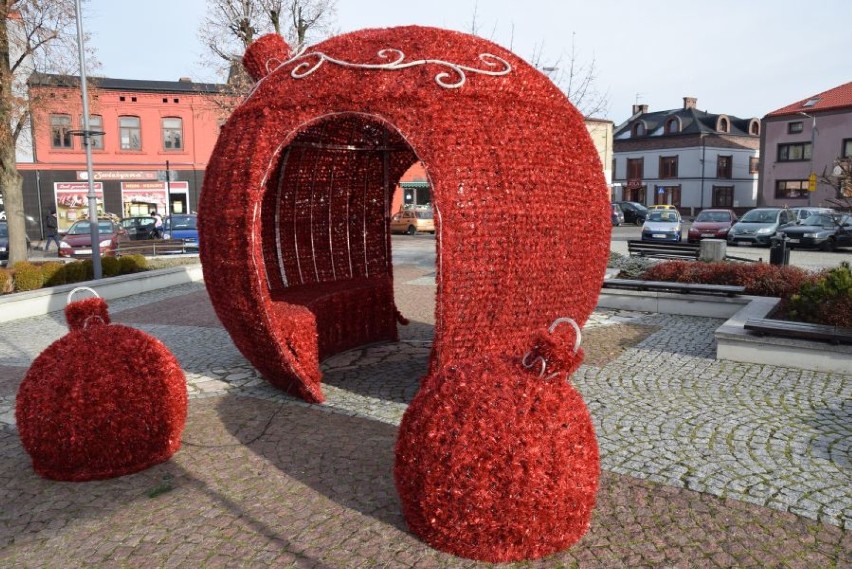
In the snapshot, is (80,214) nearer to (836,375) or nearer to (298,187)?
(298,187)

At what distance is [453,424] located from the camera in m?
3.77

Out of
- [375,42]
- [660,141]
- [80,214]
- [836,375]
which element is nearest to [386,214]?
[375,42]

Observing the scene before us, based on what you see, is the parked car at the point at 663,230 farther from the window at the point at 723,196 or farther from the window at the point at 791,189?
the window at the point at 723,196

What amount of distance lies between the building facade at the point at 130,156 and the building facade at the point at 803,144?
118 ft

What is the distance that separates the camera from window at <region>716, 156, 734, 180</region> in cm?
5481

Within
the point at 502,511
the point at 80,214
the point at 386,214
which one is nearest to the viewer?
the point at 502,511

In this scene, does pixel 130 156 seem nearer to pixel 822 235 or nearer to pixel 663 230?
pixel 663 230

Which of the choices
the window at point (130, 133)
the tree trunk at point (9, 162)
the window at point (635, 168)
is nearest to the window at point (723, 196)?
the window at point (635, 168)

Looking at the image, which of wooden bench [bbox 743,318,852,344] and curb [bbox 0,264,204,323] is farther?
curb [bbox 0,264,204,323]

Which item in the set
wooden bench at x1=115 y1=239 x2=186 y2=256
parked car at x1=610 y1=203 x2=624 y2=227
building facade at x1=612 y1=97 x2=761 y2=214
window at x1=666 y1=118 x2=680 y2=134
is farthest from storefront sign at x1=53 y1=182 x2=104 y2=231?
window at x1=666 y1=118 x2=680 y2=134

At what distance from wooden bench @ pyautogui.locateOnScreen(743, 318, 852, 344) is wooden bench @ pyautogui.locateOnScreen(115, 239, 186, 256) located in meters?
17.6

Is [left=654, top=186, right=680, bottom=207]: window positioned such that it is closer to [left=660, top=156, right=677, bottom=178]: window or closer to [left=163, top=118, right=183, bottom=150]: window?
[left=660, top=156, right=677, bottom=178]: window

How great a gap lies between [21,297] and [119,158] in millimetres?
26303

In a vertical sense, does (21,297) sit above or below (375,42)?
below
